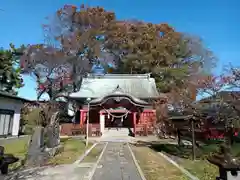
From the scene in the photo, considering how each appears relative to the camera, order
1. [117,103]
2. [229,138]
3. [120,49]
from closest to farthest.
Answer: [229,138] → [117,103] → [120,49]

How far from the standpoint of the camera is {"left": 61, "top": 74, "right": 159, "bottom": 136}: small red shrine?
22.2m

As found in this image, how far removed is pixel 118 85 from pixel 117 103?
2.79 m

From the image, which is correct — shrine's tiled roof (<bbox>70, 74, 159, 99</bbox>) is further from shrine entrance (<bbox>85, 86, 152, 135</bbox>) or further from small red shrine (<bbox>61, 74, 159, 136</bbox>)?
shrine entrance (<bbox>85, 86, 152, 135</bbox>)

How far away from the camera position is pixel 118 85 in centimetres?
2523

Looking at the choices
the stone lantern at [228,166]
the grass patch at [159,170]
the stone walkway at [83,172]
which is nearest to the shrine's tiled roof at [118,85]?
the grass patch at [159,170]

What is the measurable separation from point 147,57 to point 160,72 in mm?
3199

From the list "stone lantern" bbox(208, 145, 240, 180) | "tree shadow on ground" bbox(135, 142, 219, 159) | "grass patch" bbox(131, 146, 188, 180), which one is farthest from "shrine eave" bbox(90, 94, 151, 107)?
"stone lantern" bbox(208, 145, 240, 180)

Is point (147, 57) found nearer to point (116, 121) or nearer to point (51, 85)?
point (116, 121)

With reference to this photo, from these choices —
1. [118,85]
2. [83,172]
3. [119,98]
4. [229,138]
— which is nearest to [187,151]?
[229,138]

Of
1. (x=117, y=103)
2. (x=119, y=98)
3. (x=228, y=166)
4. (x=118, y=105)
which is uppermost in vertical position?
(x=119, y=98)

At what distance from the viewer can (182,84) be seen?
103 ft

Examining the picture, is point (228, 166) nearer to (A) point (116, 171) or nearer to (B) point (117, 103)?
(A) point (116, 171)

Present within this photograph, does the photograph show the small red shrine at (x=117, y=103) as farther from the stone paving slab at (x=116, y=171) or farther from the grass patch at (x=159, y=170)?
the grass patch at (x=159, y=170)

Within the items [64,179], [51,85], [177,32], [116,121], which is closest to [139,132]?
→ [116,121]
